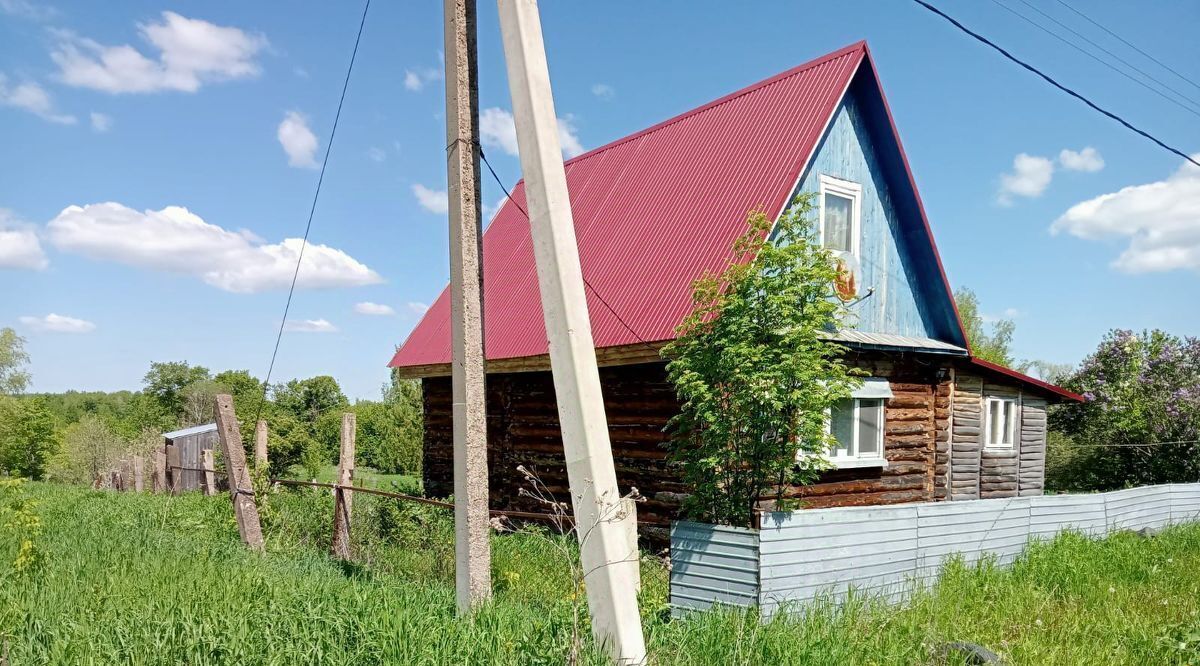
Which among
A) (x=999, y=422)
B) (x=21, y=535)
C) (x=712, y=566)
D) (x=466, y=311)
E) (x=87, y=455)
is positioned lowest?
(x=87, y=455)

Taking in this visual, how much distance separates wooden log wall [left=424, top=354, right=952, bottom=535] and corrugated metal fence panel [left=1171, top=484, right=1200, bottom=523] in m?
4.19

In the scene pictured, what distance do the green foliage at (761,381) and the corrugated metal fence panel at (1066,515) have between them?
163 inches

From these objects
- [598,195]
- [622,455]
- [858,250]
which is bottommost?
[622,455]

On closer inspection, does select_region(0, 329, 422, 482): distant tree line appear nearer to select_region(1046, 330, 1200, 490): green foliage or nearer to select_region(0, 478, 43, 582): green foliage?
select_region(0, 478, 43, 582): green foliage

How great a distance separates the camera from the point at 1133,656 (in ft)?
20.8

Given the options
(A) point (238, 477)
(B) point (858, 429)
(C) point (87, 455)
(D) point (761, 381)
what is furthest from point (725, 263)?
(C) point (87, 455)

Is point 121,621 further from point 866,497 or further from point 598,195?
point 598,195

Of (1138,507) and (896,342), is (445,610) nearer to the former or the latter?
(896,342)

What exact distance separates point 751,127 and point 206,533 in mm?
9912

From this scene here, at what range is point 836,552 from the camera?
7.71 meters

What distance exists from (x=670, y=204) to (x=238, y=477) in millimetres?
7489

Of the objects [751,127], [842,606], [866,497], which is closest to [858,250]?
[751,127]

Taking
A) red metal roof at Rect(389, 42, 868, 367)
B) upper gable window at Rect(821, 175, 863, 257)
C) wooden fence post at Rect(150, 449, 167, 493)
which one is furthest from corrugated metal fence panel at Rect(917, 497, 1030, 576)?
wooden fence post at Rect(150, 449, 167, 493)

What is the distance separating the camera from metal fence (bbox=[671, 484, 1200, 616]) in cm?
720
